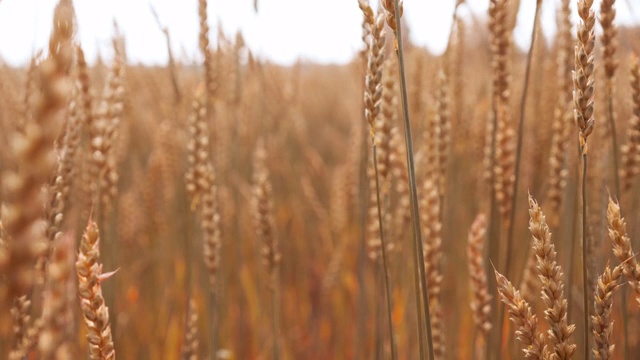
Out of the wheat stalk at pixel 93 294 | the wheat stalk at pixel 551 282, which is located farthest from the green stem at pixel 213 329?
the wheat stalk at pixel 551 282

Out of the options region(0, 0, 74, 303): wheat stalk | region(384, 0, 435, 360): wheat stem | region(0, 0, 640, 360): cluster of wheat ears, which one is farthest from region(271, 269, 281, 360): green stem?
region(0, 0, 74, 303): wheat stalk

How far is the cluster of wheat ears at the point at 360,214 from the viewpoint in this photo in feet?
1.77

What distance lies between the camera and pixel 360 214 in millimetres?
1084

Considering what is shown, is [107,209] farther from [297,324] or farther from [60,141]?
[297,324]

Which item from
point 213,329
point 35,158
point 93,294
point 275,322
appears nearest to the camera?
point 35,158

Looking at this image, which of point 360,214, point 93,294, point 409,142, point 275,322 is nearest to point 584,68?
point 409,142

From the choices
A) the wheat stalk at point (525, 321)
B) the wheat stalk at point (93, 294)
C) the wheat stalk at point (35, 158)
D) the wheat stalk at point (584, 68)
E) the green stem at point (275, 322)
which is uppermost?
the wheat stalk at point (584, 68)

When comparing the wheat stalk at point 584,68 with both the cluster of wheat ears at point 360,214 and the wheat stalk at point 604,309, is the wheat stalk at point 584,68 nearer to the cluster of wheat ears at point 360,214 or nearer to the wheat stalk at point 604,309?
the cluster of wheat ears at point 360,214

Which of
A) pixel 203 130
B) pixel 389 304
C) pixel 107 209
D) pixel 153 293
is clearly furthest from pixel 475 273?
pixel 153 293

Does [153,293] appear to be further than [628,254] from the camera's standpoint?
Yes

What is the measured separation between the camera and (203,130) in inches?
36.2

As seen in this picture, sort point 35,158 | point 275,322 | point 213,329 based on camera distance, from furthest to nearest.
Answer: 1. point 275,322
2. point 213,329
3. point 35,158

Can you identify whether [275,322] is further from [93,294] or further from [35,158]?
[35,158]

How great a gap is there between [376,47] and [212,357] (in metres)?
0.54
